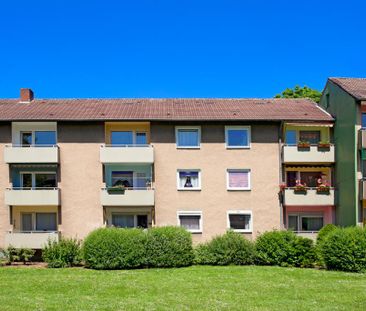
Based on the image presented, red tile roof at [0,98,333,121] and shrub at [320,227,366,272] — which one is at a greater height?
red tile roof at [0,98,333,121]

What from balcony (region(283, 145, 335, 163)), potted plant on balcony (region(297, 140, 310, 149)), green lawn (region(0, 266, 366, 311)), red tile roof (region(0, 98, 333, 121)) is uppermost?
red tile roof (region(0, 98, 333, 121))

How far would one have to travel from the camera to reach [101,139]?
3266 centimetres

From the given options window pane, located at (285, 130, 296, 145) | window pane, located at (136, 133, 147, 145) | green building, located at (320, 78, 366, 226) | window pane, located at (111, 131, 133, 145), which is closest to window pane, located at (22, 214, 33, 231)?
window pane, located at (111, 131, 133, 145)

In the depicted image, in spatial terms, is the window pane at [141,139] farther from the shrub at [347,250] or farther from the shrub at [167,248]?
the shrub at [347,250]

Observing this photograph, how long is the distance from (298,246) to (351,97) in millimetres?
10620

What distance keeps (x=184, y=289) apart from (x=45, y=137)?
17579 millimetres

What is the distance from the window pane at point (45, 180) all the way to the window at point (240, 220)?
12.1 m

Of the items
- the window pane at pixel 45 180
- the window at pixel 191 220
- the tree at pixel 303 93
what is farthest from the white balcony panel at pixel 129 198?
the tree at pixel 303 93

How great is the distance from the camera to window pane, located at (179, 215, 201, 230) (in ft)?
106

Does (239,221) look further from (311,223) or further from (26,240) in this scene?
(26,240)

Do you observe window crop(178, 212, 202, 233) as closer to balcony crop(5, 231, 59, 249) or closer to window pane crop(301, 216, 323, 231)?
window pane crop(301, 216, 323, 231)

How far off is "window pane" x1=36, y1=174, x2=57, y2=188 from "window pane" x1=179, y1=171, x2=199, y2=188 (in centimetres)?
863

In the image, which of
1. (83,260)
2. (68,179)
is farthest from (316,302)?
(68,179)

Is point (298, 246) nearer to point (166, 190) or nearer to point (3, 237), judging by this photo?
point (166, 190)
